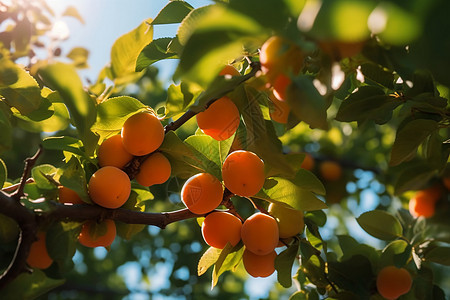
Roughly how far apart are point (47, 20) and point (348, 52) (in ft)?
2.75

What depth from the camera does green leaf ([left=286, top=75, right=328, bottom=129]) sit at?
0.64 meters

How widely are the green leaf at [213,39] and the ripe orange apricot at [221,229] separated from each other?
509mm

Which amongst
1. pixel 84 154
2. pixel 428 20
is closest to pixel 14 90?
pixel 84 154

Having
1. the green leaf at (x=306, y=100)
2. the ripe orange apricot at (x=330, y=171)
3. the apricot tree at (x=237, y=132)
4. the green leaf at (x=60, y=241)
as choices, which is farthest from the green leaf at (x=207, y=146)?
the ripe orange apricot at (x=330, y=171)

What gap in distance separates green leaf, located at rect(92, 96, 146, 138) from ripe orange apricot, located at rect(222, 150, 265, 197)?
10.7 inches

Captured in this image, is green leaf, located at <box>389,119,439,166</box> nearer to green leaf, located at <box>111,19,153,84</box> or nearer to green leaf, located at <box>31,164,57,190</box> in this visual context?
green leaf, located at <box>111,19,153,84</box>

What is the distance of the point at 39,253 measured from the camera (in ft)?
3.31

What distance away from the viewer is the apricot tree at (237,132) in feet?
2.10

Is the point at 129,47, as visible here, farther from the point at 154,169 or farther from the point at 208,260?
the point at 208,260

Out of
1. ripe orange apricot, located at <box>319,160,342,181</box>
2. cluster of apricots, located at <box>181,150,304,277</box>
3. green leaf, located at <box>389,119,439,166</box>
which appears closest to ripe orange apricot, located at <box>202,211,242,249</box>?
cluster of apricots, located at <box>181,150,304,277</box>

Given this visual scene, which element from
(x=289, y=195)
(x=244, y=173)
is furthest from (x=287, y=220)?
(x=244, y=173)

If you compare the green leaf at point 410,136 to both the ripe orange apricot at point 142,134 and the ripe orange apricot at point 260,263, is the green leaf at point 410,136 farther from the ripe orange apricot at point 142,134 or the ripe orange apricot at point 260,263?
the ripe orange apricot at point 142,134

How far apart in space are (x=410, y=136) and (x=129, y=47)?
2.42 ft

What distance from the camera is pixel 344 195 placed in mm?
3322
